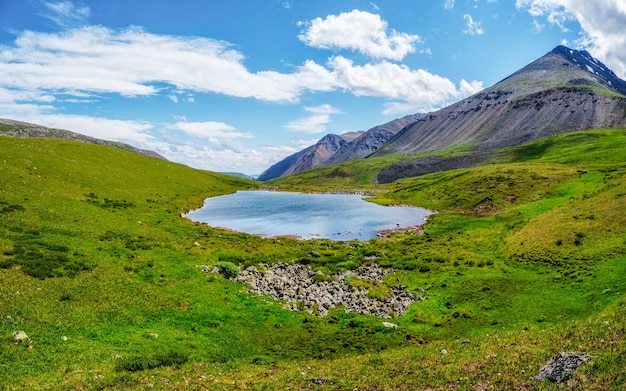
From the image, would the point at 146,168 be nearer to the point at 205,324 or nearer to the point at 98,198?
the point at 98,198

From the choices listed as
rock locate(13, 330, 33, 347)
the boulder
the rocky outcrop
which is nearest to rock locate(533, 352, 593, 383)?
the rocky outcrop

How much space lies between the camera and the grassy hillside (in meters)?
19.2

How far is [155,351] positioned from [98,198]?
5591 cm

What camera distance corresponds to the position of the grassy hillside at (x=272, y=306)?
19.2 meters

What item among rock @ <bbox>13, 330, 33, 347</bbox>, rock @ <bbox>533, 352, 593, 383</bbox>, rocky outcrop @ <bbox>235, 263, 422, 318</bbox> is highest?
rock @ <bbox>533, 352, 593, 383</bbox>

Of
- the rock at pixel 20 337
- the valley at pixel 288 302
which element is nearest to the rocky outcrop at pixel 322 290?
the valley at pixel 288 302

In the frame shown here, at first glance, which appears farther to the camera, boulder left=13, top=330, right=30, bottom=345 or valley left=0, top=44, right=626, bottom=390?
boulder left=13, top=330, right=30, bottom=345

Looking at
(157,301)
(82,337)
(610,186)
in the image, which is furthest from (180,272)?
(610,186)

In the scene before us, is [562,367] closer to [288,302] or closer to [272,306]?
[272,306]

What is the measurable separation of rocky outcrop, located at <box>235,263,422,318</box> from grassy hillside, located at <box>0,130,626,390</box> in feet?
6.60

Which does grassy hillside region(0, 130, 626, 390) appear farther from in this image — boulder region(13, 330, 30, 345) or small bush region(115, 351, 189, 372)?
boulder region(13, 330, 30, 345)

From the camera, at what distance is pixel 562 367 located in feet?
53.5

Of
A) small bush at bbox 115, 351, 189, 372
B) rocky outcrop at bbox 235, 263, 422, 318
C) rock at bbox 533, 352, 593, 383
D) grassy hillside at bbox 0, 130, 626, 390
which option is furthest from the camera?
rocky outcrop at bbox 235, 263, 422, 318

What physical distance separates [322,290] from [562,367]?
25.4 m
